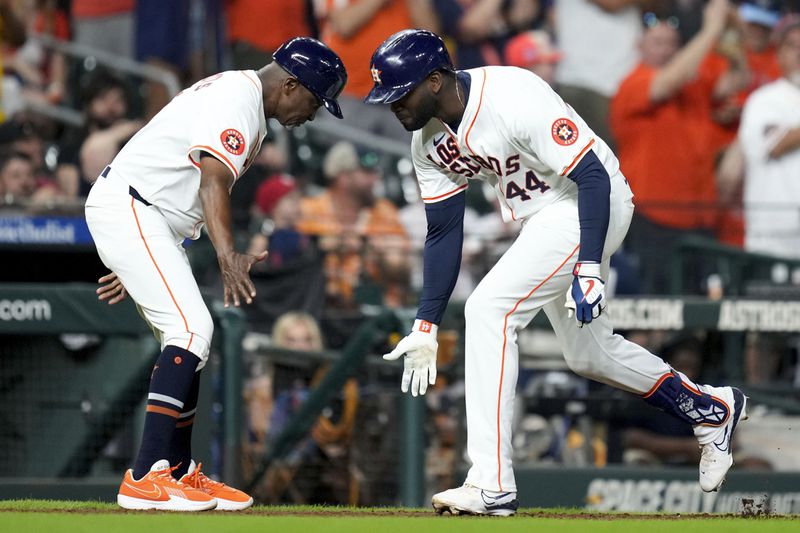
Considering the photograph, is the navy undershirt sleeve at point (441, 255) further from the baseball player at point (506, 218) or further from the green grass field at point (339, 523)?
the green grass field at point (339, 523)

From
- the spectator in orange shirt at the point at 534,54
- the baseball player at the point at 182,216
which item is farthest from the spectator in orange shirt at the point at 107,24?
the baseball player at the point at 182,216

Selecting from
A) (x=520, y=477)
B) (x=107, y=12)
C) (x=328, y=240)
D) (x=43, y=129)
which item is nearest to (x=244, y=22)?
(x=107, y=12)

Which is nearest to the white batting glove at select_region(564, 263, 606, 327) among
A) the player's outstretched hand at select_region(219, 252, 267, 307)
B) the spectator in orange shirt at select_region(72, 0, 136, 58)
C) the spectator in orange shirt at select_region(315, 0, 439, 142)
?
the player's outstretched hand at select_region(219, 252, 267, 307)

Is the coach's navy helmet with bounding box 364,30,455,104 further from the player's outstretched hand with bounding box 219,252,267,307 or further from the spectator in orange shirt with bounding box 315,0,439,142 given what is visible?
the spectator in orange shirt with bounding box 315,0,439,142

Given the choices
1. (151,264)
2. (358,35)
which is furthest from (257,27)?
(151,264)

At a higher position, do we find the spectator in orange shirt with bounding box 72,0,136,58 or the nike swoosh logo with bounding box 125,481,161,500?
the spectator in orange shirt with bounding box 72,0,136,58

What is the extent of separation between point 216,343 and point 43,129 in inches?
135

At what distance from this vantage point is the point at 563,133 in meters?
5.08

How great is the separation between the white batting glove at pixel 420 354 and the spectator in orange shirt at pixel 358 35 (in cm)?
529

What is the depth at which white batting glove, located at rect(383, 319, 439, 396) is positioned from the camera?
5.45 meters

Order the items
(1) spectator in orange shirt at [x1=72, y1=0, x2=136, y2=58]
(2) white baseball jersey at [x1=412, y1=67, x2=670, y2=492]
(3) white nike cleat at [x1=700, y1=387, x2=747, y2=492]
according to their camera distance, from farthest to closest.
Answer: (1) spectator in orange shirt at [x1=72, y1=0, x2=136, y2=58] → (3) white nike cleat at [x1=700, y1=387, x2=747, y2=492] → (2) white baseball jersey at [x1=412, y1=67, x2=670, y2=492]

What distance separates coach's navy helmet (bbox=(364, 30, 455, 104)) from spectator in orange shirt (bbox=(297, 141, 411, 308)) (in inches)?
136

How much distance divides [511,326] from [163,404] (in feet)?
4.51

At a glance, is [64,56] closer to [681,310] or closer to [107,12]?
[107,12]
